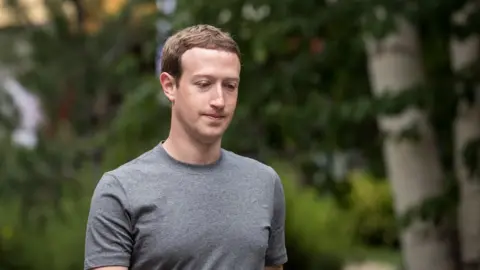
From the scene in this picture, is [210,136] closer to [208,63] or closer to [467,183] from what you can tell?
[208,63]

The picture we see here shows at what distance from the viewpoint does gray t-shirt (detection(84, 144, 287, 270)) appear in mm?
2900

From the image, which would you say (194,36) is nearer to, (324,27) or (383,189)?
(324,27)

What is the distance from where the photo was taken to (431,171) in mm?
9125

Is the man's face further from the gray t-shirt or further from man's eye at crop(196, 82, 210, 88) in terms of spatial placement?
the gray t-shirt

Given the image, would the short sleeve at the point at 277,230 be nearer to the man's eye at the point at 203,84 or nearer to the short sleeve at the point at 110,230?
the man's eye at the point at 203,84

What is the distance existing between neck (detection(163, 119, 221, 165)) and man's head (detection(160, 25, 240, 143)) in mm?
Result: 16

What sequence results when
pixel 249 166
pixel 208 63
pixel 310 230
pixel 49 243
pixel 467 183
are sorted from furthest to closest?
pixel 310 230 < pixel 49 243 < pixel 467 183 < pixel 249 166 < pixel 208 63

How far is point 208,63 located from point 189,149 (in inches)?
9.8

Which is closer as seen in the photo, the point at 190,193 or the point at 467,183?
the point at 190,193

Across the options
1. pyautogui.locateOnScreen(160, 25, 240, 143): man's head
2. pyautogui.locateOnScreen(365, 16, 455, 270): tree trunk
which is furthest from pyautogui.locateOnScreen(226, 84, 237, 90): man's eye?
pyautogui.locateOnScreen(365, 16, 455, 270): tree trunk

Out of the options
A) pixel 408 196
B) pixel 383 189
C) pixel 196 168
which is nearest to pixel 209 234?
pixel 196 168

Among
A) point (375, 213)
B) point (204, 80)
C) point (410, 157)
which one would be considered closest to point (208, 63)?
point (204, 80)

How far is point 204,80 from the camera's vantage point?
3.01 metres

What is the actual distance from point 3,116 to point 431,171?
5016 millimetres
